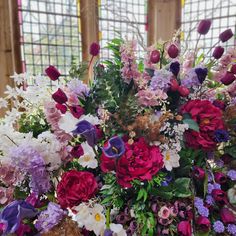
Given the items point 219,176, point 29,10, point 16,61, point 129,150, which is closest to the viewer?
point 129,150

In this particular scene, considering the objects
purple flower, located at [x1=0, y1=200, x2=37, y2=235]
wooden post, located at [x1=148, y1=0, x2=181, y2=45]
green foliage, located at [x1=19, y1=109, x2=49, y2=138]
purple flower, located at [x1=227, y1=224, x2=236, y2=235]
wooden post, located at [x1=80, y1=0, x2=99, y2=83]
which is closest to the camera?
purple flower, located at [x1=0, y1=200, x2=37, y2=235]

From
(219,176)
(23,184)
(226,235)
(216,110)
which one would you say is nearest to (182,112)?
(216,110)

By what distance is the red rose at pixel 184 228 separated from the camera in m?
0.61

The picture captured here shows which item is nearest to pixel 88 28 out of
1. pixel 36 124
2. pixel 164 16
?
pixel 164 16

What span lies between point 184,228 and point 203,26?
0.43m

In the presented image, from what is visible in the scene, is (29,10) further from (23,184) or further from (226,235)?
(226,235)

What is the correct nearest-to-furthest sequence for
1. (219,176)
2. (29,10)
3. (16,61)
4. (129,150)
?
(129,150) → (219,176) → (16,61) → (29,10)

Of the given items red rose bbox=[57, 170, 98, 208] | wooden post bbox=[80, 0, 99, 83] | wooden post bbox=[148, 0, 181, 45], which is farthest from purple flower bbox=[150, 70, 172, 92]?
wooden post bbox=[148, 0, 181, 45]

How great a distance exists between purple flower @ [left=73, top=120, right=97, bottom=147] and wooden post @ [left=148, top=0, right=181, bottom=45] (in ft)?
9.55

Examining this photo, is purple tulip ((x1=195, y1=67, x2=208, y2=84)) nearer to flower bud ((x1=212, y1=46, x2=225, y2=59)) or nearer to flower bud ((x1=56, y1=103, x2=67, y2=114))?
flower bud ((x1=212, y1=46, x2=225, y2=59))

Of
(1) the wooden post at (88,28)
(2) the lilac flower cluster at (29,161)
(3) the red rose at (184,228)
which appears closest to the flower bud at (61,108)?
(2) the lilac flower cluster at (29,161)

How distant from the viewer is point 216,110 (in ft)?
2.21

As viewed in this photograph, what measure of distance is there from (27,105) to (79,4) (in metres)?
2.77

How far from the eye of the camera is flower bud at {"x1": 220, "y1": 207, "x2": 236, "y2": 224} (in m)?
0.66
